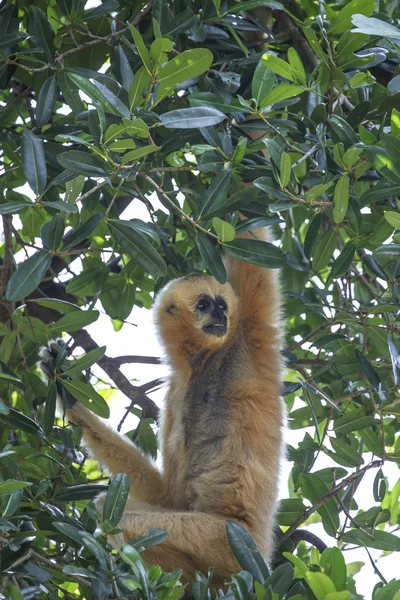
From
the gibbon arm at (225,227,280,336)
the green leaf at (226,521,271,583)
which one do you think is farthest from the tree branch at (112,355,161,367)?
the green leaf at (226,521,271,583)

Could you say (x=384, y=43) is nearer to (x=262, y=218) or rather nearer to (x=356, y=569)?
(x=262, y=218)

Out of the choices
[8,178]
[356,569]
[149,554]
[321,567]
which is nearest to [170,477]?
[149,554]

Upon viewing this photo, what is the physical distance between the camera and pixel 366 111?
4.10 metres

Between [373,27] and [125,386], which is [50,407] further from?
[373,27]

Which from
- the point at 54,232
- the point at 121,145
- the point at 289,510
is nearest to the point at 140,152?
A: the point at 121,145

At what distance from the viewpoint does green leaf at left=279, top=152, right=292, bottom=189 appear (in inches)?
136

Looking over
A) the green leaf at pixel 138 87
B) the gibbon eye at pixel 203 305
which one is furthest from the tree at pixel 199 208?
the gibbon eye at pixel 203 305

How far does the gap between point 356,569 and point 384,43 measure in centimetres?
296

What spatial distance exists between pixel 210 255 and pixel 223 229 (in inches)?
10.0

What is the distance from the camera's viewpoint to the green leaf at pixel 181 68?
3.37 meters

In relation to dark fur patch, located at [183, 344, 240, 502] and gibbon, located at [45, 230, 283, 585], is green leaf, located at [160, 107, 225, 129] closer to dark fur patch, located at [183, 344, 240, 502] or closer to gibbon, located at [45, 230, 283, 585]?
gibbon, located at [45, 230, 283, 585]

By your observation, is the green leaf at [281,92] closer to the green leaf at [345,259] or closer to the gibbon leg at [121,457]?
the green leaf at [345,259]

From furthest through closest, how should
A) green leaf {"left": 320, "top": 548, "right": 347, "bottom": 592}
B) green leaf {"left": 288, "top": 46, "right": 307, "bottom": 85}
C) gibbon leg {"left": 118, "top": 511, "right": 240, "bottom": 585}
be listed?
gibbon leg {"left": 118, "top": 511, "right": 240, "bottom": 585}, green leaf {"left": 288, "top": 46, "right": 307, "bottom": 85}, green leaf {"left": 320, "top": 548, "right": 347, "bottom": 592}

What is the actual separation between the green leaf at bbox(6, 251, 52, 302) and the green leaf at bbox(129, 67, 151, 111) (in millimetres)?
789
